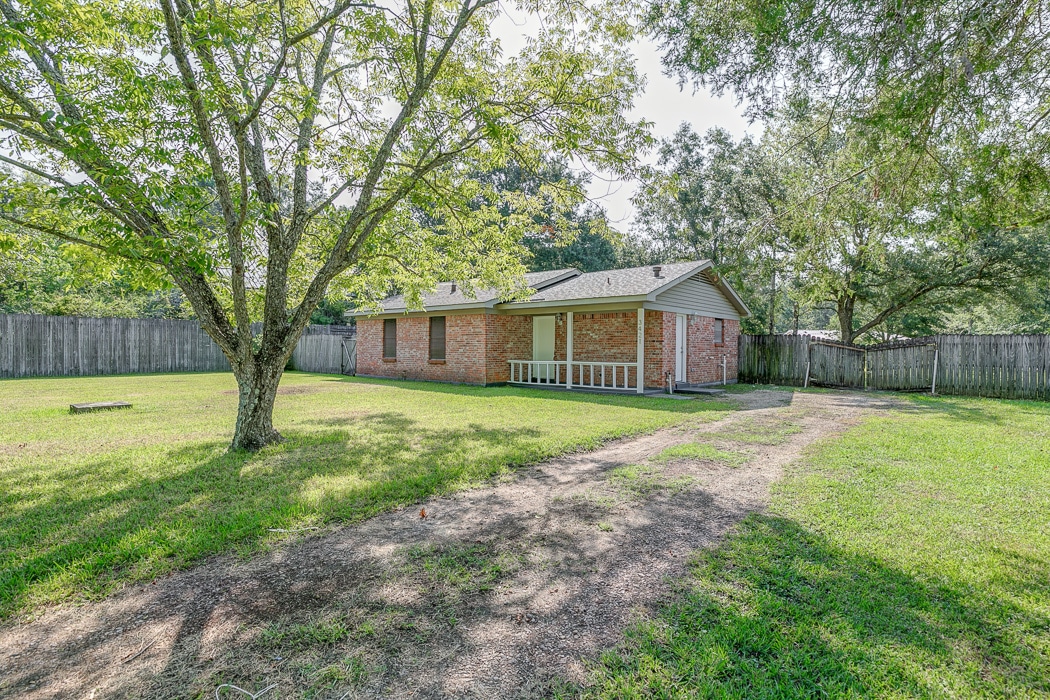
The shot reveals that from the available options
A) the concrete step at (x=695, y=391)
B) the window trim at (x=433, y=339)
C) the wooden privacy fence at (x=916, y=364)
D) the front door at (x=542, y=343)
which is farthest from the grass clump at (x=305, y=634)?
the wooden privacy fence at (x=916, y=364)

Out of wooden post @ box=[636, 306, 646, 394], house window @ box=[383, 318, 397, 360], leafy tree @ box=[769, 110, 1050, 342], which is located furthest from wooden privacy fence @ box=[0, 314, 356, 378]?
leafy tree @ box=[769, 110, 1050, 342]

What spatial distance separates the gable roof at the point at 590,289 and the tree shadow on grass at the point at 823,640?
937cm

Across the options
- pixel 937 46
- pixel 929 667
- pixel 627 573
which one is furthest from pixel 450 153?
pixel 929 667

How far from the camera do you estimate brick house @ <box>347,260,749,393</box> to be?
13.3 metres

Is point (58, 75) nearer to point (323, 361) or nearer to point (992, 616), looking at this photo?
point (992, 616)

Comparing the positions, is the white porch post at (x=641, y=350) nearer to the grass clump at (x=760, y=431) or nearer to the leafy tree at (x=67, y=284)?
the grass clump at (x=760, y=431)

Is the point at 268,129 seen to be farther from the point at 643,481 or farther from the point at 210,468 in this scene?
the point at 643,481

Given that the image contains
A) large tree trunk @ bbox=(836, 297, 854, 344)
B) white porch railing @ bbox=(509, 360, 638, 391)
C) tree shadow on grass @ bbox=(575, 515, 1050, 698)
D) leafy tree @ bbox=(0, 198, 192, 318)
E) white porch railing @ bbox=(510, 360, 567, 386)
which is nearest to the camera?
tree shadow on grass @ bbox=(575, 515, 1050, 698)

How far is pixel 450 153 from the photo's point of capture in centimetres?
652

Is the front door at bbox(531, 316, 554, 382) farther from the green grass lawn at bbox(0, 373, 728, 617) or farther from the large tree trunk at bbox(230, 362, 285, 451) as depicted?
the large tree trunk at bbox(230, 362, 285, 451)

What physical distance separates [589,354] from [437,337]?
5415mm

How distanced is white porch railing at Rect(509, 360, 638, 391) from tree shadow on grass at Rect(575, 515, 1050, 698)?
402 inches

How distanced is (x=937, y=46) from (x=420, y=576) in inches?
239

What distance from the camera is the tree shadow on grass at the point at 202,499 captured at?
304 centimetres
